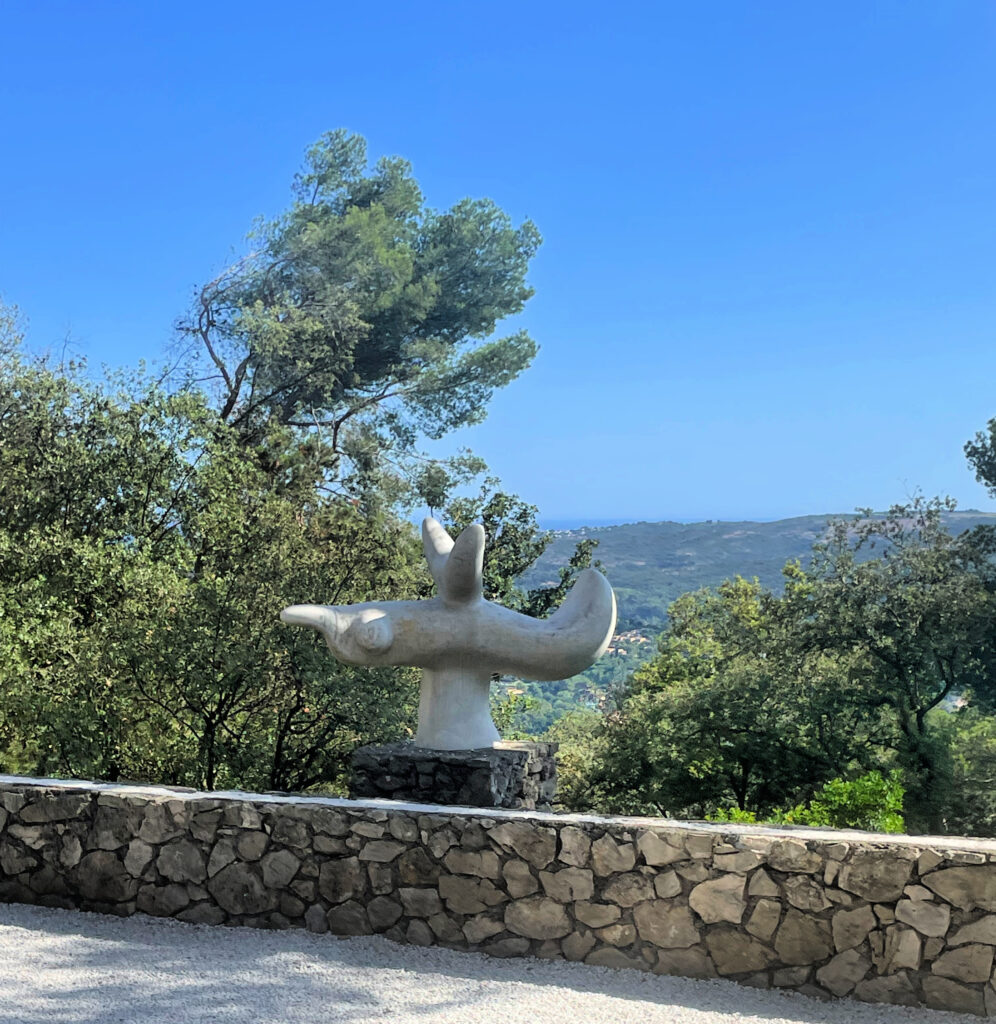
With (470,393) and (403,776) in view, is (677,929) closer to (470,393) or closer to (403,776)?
(403,776)

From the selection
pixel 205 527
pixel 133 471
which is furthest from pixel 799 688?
pixel 133 471

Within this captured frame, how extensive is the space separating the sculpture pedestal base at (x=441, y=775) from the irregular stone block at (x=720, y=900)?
2.11 m

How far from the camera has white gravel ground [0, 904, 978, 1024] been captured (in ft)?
12.7

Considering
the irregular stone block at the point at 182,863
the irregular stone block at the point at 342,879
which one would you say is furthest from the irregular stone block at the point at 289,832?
the irregular stone block at the point at 182,863

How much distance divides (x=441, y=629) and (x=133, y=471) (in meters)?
6.40

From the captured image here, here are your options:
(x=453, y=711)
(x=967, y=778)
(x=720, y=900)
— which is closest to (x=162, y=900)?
(x=453, y=711)

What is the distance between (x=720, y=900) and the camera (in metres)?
4.38

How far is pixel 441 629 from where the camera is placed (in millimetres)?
6672

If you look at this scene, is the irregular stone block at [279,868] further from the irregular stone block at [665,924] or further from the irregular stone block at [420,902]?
the irregular stone block at [665,924]

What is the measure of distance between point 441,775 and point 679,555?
28586 mm

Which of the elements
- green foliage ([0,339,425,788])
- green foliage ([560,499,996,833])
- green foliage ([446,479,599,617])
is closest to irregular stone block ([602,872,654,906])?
green foliage ([0,339,425,788])

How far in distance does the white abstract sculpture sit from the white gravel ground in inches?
84.6

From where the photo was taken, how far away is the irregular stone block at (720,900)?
4.36m

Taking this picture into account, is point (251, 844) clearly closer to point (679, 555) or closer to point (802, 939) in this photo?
point (802, 939)
